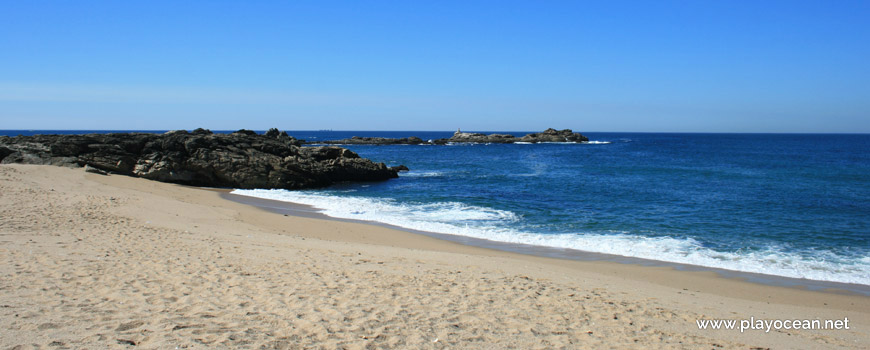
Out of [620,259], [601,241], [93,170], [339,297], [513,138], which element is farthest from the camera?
[513,138]

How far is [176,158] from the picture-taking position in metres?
26.8

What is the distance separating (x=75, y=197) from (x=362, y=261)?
43.3 ft

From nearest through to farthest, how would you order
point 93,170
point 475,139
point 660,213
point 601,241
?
1. point 601,241
2. point 660,213
3. point 93,170
4. point 475,139

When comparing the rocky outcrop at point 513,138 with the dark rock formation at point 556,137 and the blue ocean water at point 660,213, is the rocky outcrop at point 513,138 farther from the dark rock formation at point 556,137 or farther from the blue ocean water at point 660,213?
the blue ocean water at point 660,213

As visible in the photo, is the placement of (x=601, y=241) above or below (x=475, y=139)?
below

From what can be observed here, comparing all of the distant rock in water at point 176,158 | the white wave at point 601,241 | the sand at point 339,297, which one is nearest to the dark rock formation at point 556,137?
the distant rock in water at point 176,158

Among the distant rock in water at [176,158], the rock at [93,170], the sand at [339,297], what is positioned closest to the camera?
the sand at [339,297]

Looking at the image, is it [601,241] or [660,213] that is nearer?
[601,241]

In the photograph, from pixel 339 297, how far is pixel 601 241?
9442 mm

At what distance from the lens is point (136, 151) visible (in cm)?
2795

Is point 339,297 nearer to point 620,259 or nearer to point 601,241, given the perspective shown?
point 620,259

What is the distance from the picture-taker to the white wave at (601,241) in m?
11.2

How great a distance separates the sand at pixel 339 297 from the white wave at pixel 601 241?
1.51 m

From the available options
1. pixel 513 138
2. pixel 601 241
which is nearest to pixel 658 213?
pixel 601 241
